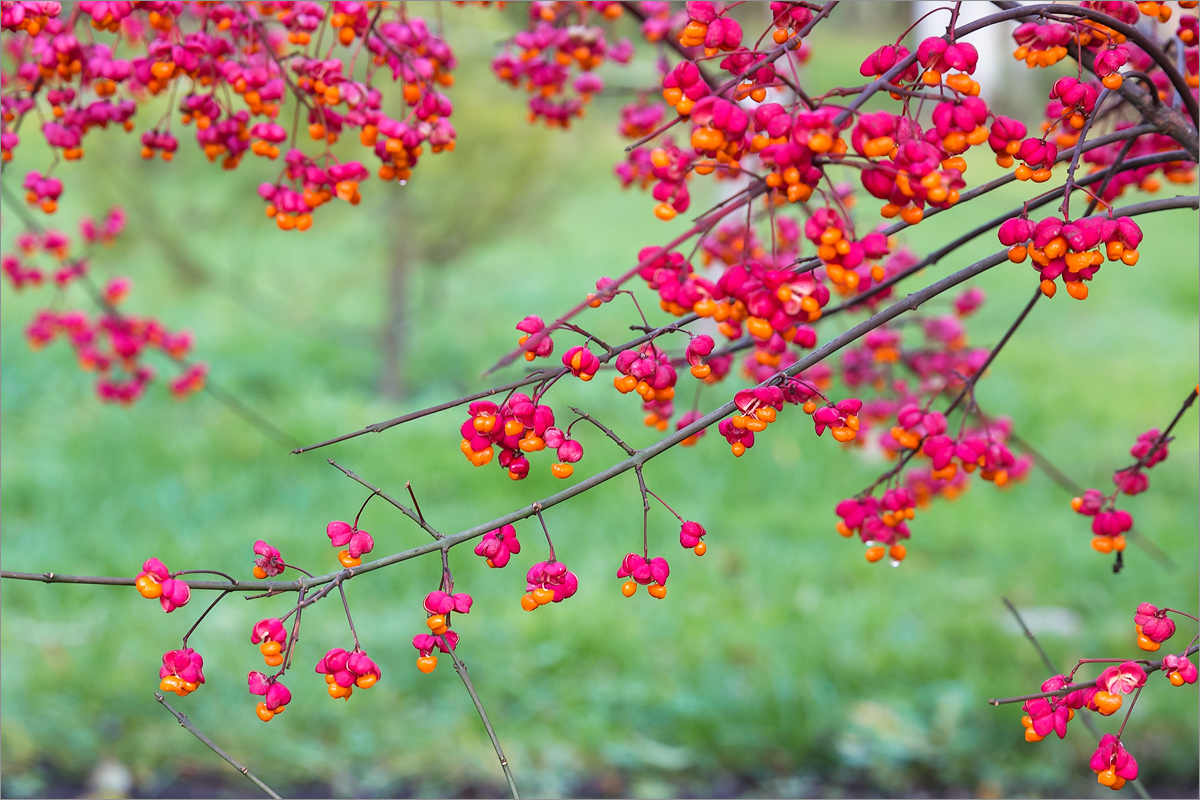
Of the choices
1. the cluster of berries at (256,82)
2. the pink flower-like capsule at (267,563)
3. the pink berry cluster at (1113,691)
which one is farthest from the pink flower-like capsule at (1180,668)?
the cluster of berries at (256,82)

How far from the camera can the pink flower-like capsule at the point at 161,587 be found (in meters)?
0.94

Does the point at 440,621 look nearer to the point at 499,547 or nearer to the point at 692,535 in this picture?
the point at 499,547

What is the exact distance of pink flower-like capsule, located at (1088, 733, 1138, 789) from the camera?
3.24 ft

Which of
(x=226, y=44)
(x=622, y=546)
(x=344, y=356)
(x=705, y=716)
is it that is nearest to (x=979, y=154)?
(x=344, y=356)

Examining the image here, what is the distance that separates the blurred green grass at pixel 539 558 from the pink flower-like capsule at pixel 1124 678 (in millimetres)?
1641

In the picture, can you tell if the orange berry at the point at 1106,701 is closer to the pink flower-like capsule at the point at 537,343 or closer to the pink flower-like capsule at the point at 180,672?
the pink flower-like capsule at the point at 537,343

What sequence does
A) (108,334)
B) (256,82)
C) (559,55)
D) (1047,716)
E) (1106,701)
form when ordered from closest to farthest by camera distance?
(1106,701) < (1047,716) < (256,82) < (559,55) < (108,334)

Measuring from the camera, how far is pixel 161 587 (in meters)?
0.95

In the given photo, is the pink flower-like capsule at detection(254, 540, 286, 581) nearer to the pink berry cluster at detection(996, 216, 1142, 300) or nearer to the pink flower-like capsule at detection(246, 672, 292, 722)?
the pink flower-like capsule at detection(246, 672, 292, 722)

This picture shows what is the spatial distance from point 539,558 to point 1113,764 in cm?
247

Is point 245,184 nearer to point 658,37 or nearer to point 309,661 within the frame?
point 309,661

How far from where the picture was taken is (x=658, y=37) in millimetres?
1647

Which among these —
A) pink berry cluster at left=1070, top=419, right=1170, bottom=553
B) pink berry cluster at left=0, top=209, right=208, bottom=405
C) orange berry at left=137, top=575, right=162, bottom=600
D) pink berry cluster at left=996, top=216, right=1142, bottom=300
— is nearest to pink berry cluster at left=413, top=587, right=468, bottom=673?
orange berry at left=137, top=575, right=162, bottom=600

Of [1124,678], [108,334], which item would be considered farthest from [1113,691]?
[108,334]
